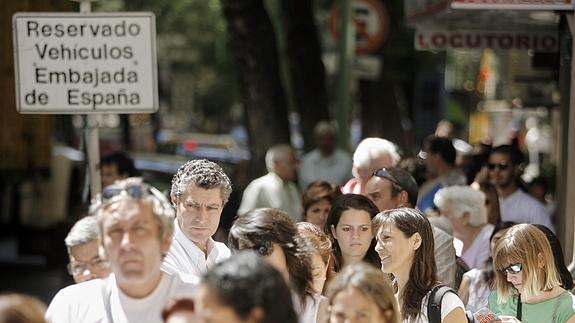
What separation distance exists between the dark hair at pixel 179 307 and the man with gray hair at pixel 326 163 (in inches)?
416

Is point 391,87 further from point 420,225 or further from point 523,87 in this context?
point 420,225

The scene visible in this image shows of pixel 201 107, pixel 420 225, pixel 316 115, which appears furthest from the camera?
pixel 201 107

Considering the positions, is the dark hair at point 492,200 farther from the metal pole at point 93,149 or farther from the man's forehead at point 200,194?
the man's forehead at point 200,194

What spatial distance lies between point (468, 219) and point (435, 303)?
3.05m

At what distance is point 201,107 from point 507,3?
42.8m

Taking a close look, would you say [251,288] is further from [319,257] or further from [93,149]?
[93,149]

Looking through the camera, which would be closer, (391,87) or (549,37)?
(549,37)

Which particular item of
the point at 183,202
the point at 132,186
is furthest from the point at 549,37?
the point at 132,186

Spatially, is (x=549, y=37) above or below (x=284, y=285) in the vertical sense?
above

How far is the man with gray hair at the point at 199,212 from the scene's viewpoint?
6.78m

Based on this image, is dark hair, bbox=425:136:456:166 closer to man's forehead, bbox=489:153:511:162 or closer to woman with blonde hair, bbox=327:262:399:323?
man's forehead, bbox=489:153:511:162

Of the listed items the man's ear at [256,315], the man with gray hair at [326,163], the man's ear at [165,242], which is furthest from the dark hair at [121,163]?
the man's ear at [256,315]

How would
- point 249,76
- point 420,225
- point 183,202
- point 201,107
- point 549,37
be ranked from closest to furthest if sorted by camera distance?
point 420,225 < point 183,202 < point 549,37 < point 249,76 < point 201,107

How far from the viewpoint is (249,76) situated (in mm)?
16203
